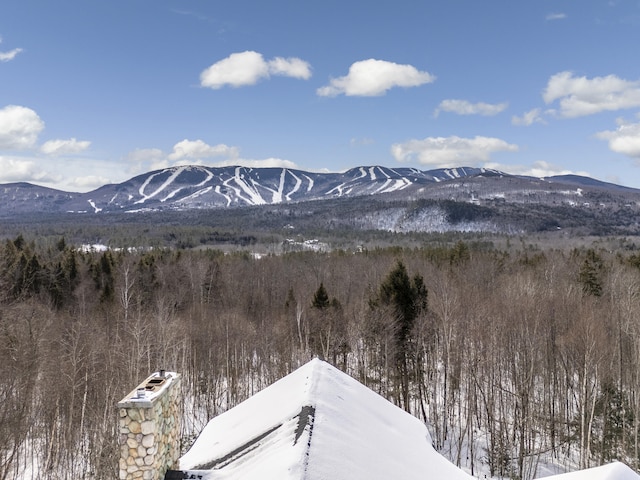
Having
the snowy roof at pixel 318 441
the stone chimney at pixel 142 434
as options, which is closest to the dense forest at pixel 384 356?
the snowy roof at pixel 318 441

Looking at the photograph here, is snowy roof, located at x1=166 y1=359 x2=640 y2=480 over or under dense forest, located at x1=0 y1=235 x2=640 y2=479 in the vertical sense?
over

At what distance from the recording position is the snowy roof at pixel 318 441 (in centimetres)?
693

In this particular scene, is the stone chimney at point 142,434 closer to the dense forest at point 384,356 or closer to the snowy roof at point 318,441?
the snowy roof at point 318,441

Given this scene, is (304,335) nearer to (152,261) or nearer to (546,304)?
(546,304)

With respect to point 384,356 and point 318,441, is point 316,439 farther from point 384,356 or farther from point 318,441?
point 384,356

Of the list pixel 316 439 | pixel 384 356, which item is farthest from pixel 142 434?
pixel 384 356

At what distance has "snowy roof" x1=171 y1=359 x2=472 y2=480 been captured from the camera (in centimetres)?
693

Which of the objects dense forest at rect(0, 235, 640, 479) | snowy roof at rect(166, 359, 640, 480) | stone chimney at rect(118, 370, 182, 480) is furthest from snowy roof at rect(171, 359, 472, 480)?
dense forest at rect(0, 235, 640, 479)

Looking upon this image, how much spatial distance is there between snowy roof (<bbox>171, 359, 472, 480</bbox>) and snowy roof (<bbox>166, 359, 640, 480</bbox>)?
2 centimetres

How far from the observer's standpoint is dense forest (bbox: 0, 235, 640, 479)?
21688 millimetres

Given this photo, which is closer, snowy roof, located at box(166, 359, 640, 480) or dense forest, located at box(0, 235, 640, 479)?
snowy roof, located at box(166, 359, 640, 480)

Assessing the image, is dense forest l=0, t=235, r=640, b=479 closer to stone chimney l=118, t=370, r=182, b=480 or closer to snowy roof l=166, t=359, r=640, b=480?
snowy roof l=166, t=359, r=640, b=480

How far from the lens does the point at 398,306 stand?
28.6 metres

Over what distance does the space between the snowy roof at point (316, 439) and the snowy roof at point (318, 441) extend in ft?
0.07
